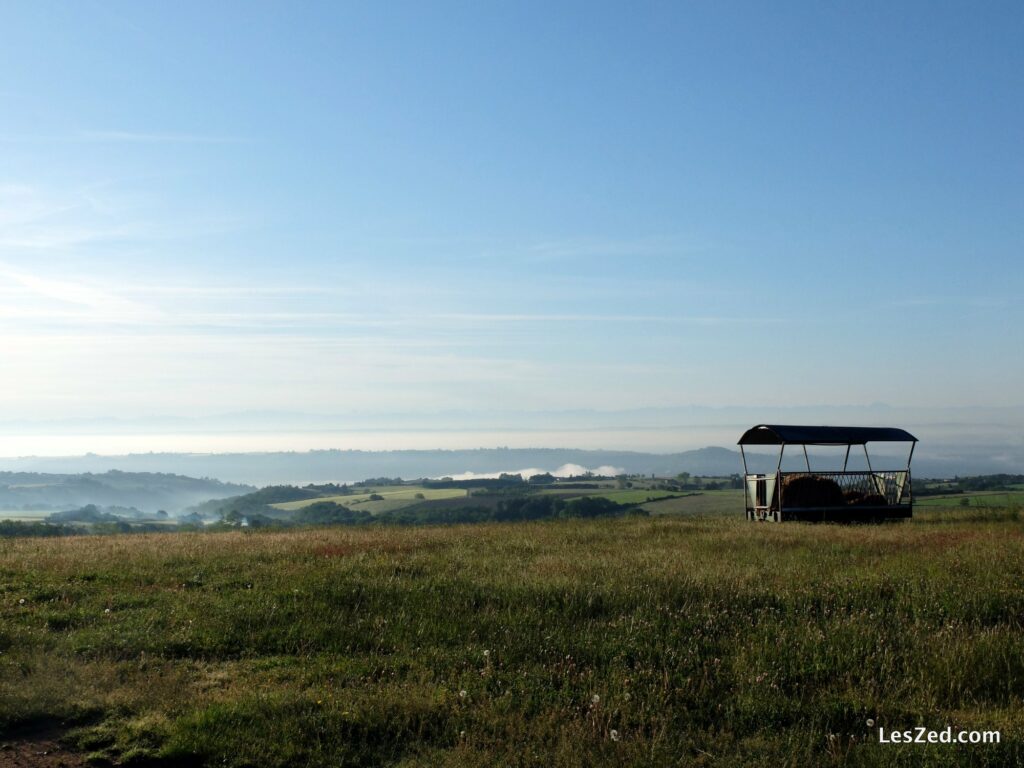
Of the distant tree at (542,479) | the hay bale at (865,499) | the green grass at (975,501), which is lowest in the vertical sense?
the distant tree at (542,479)

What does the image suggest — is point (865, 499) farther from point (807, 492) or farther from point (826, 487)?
point (807, 492)

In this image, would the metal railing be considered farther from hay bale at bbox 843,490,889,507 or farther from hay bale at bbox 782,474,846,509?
hay bale at bbox 782,474,846,509

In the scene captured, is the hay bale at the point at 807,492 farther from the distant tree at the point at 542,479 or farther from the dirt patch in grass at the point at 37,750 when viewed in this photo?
the distant tree at the point at 542,479

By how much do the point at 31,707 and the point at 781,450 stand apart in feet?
86.9

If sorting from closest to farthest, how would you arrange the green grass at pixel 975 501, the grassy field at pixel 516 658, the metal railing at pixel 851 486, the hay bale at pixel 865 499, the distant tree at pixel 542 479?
the grassy field at pixel 516 658
the metal railing at pixel 851 486
the hay bale at pixel 865 499
the green grass at pixel 975 501
the distant tree at pixel 542 479

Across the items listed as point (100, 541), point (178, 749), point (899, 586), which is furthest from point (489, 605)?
point (100, 541)

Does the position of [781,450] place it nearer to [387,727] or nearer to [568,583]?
[568,583]

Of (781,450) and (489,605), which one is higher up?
(781,450)

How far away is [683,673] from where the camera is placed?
9.61 m

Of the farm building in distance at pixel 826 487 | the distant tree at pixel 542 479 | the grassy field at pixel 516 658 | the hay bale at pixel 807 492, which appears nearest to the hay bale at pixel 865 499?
the farm building in distance at pixel 826 487

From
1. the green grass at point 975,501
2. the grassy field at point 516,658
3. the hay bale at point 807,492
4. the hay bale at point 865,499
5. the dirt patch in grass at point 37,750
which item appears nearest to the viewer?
the dirt patch in grass at point 37,750

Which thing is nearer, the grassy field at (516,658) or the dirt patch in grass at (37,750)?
the dirt patch in grass at (37,750)

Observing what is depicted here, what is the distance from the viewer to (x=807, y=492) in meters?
30.6

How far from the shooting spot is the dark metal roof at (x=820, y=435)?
31.3 meters
